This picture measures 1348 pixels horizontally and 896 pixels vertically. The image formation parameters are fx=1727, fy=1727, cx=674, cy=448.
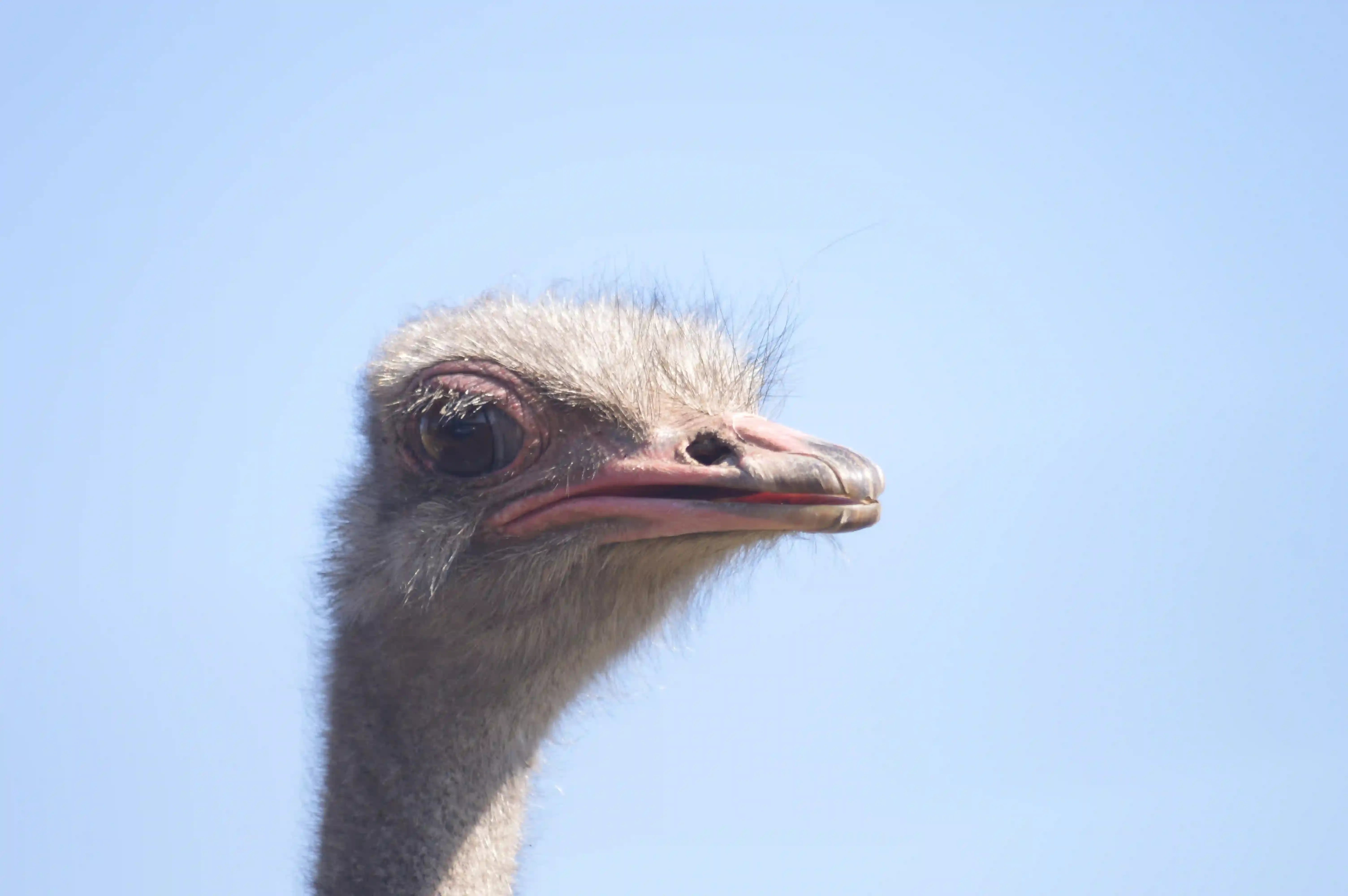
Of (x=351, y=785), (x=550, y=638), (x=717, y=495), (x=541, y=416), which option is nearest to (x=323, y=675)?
(x=351, y=785)

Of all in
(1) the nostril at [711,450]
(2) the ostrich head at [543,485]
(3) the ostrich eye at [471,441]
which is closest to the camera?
(1) the nostril at [711,450]

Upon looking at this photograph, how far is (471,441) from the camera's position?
12.3 feet

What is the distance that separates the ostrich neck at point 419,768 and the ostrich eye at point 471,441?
37 cm

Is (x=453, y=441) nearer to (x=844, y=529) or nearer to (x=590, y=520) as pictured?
(x=590, y=520)

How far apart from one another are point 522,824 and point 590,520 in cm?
86

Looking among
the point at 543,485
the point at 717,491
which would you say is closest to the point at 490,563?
the point at 543,485

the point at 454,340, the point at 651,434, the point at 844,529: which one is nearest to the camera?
the point at 844,529

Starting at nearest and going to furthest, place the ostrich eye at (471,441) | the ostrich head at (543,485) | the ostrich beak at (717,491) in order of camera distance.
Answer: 1. the ostrich beak at (717,491)
2. the ostrich head at (543,485)
3. the ostrich eye at (471,441)

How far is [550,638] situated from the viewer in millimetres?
3812

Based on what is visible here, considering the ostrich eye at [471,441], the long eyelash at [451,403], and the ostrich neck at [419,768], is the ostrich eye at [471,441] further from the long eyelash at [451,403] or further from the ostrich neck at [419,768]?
the ostrich neck at [419,768]

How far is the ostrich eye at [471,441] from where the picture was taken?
372 centimetres

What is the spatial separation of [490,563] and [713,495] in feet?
1.91

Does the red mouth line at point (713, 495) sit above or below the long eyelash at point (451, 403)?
below

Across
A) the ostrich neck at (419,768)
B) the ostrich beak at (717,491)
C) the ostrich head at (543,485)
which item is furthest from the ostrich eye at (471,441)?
the ostrich neck at (419,768)
